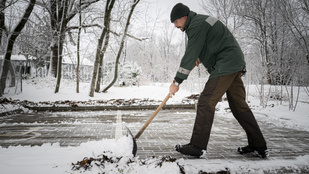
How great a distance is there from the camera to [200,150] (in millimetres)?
2279

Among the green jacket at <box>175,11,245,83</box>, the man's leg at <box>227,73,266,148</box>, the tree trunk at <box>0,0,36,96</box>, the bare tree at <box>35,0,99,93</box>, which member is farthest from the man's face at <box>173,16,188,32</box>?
the bare tree at <box>35,0,99,93</box>

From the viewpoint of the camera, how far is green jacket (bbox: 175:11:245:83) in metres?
2.31

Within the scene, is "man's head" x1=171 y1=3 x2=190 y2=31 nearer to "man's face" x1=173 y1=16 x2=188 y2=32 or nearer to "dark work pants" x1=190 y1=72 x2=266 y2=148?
"man's face" x1=173 y1=16 x2=188 y2=32

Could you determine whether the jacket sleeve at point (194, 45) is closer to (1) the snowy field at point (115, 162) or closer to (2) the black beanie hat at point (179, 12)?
(2) the black beanie hat at point (179, 12)

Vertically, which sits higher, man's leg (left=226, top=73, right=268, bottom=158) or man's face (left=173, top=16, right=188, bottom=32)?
man's face (left=173, top=16, right=188, bottom=32)

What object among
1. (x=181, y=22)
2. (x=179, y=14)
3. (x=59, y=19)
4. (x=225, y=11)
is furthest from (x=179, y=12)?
(x=59, y=19)

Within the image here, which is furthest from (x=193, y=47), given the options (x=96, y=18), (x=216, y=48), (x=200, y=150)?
(x=96, y=18)

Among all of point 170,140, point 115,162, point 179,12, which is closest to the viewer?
point 115,162

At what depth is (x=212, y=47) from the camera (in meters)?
2.36

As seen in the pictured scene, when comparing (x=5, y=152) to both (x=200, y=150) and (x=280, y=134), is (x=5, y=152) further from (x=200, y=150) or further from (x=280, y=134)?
(x=280, y=134)

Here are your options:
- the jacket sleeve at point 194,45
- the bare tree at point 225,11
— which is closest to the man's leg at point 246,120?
the jacket sleeve at point 194,45

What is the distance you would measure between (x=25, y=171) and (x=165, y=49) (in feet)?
120

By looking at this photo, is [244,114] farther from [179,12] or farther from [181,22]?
[179,12]

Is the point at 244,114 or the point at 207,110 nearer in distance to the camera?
the point at 207,110
